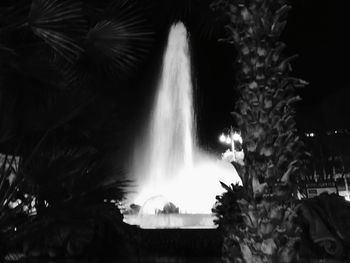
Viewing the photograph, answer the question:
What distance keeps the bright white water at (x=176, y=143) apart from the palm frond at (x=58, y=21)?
36.9ft

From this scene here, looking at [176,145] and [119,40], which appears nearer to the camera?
[119,40]

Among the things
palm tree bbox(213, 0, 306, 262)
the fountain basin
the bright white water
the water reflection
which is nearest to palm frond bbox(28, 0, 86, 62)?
palm tree bbox(213, 0, 306, 262)

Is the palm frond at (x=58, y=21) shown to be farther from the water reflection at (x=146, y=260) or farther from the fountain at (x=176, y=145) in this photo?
the fountain at (x=176, y=145)

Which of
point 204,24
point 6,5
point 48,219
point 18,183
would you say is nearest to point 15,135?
point 18,183

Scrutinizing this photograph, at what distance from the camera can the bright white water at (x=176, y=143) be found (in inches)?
651

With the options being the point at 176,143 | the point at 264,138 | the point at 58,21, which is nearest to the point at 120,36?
the point at 58,21

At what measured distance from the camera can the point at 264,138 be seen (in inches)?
123

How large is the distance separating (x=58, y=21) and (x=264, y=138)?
360 cm

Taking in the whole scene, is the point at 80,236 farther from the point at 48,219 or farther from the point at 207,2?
the point at 207,2

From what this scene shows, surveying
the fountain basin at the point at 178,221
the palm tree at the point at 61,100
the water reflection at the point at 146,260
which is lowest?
the water reflection at the point at 146,260

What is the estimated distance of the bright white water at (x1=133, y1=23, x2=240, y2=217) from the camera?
54.2ft

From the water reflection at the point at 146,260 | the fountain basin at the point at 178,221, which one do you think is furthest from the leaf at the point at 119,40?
the fountain basin at the point at 178,221

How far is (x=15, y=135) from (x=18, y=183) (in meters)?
1.00

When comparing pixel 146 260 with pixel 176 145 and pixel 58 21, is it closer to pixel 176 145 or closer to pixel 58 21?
pixel 58 21
